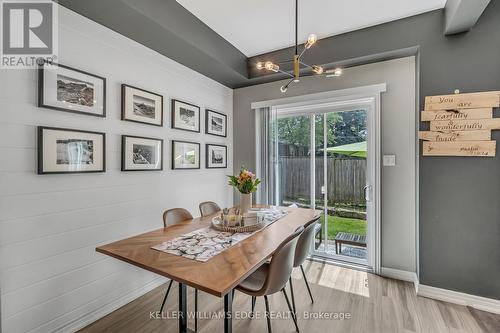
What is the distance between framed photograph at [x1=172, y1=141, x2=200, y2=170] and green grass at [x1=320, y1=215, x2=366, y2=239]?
192 cm

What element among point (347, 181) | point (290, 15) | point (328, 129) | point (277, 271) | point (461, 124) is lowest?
point (277, 271)

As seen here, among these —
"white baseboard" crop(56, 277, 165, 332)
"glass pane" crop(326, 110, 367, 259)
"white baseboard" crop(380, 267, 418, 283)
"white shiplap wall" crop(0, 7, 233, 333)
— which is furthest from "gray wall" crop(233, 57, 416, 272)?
"white baseboard" crop(56, 277, 165, 332)

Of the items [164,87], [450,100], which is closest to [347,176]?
[450,100]

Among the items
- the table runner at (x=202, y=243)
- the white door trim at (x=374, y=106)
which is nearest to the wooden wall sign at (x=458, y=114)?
the white door trim at (x=374, y=106)

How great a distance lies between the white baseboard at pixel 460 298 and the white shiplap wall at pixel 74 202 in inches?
108

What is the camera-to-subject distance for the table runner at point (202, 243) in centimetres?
142

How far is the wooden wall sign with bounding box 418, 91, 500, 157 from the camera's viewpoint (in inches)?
82.4

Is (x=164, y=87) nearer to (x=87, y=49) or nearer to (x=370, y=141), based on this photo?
(x=87, y=49)

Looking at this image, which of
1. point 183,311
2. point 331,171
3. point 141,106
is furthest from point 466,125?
point 141,106

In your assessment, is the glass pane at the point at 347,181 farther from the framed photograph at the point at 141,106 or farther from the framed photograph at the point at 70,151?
the framed photograph at the point at 70,151

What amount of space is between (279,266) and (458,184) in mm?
1941

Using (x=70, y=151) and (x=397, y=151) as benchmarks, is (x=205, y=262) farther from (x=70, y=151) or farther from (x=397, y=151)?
(x=397, y=151)

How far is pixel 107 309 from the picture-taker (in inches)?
82.6

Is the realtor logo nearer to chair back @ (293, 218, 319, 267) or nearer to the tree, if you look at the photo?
chair back @ (293, 218, 319, 267)
